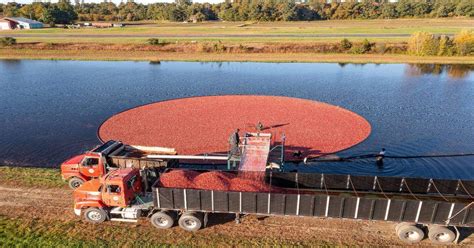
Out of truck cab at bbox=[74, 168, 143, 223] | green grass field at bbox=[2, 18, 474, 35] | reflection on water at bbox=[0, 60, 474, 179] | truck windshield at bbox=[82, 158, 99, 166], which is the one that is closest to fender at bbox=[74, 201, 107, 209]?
truck cab at bbox=[74, 168, 143, 223]

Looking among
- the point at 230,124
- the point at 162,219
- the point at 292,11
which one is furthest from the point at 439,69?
the point at 292,11

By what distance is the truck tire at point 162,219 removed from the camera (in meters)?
16.1

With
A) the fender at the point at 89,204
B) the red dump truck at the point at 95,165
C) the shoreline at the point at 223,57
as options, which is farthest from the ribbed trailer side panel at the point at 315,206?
the shoreline at the point at 223,57

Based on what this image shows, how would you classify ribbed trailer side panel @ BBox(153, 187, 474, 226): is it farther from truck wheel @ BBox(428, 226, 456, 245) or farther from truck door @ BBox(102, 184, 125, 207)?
truck door @ BBox(102, 184, 125, 207)

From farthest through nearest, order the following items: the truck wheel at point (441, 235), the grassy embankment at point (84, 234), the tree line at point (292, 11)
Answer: the tree line at point (292, 11), the grassy embankment at point (84, 234), the truck wheel at point (441, 235)

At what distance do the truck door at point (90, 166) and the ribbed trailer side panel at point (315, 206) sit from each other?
6267mm

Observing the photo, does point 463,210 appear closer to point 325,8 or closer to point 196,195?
point 196,195

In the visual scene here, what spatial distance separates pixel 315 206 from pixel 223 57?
57335 mm

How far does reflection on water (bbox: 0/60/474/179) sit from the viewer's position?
85.4ft

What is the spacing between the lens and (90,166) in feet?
66.1

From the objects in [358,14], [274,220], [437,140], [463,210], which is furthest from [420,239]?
[358,14]

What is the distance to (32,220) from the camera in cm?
1736

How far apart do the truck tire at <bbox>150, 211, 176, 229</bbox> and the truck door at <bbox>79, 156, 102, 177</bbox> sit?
5950 millimetres

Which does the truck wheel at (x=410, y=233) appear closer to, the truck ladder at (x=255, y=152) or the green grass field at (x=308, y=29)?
the truck ladder at (x=255, y=152)
